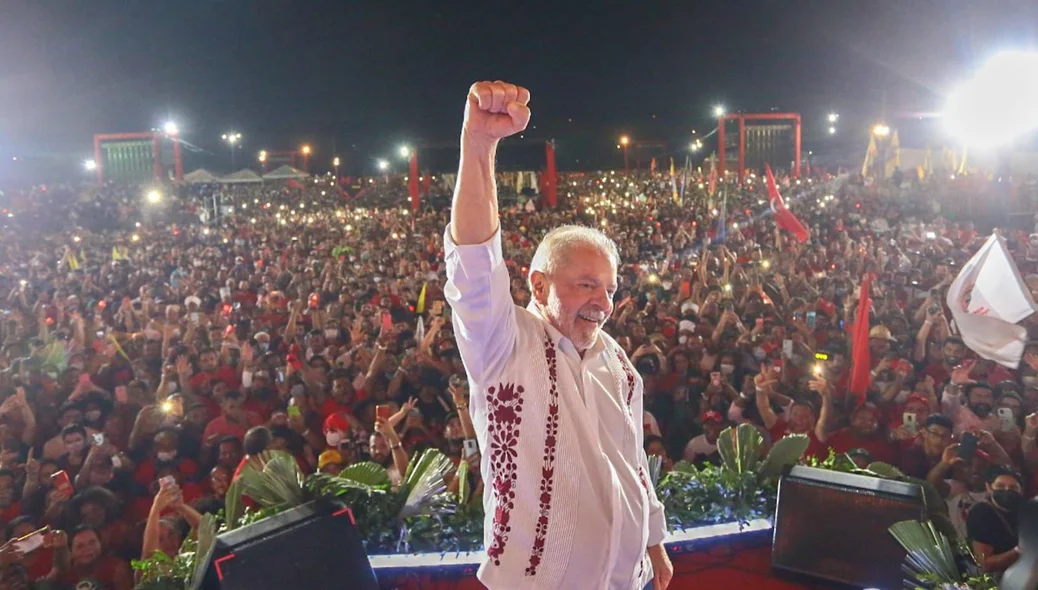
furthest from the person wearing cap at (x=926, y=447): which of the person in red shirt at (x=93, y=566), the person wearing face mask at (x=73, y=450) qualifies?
the person wearing face mask at (x=73, y=450)

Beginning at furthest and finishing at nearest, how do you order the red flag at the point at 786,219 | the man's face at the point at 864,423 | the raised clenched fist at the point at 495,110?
the red flag at the point at 786,219 → the man's face at the point at 864,423 → the raised clenched fist at the point at 495,110

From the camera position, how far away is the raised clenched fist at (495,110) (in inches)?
58.1

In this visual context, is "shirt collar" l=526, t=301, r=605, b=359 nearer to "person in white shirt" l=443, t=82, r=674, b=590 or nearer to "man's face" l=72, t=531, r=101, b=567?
"person in white shirt" l=443, t=82, r=674, b=590

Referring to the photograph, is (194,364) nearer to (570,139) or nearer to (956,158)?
(956,158)

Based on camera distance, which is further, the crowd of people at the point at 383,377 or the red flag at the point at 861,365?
the red flag at the point at 861,365

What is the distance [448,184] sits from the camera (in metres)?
23.9

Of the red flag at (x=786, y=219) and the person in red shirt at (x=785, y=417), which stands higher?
the red flag at (x=786, y=219)

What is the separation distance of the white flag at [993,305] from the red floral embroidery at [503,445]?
196 inches

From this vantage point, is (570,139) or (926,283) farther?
(570,139)

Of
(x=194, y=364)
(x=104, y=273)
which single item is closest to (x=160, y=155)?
(x=104, y=273)

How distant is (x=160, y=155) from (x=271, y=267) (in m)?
13.0

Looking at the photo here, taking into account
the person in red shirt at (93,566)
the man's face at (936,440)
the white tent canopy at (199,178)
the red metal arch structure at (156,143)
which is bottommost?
the person in red shirt at (93,566)

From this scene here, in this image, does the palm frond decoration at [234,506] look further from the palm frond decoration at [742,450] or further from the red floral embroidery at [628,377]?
the palm frond decoration at [742,450]

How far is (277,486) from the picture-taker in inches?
119
